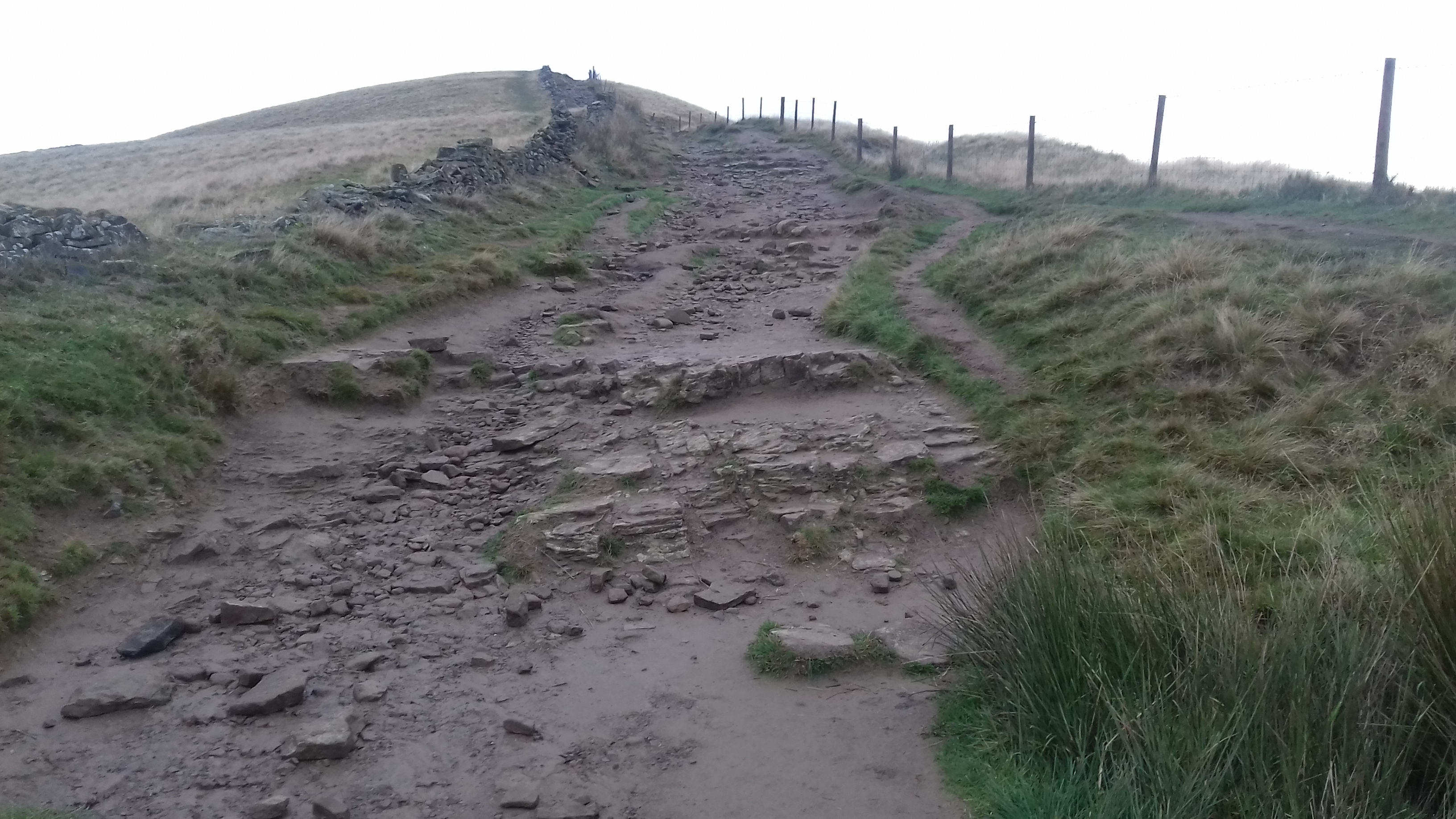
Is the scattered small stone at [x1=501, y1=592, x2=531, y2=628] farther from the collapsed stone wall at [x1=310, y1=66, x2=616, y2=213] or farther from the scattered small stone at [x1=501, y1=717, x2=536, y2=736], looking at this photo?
the collapsed stone wall at [x1=310, y1=66, x2=616, y2=213]

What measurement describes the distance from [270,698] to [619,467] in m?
3.21

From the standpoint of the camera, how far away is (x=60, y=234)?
956cm

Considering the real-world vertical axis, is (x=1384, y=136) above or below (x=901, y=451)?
above

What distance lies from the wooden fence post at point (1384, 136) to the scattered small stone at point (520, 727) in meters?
12.2

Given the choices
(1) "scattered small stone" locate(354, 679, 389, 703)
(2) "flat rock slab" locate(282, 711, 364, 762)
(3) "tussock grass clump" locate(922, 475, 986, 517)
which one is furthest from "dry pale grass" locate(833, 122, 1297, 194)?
(2) "flat rock slab" locate(282, 711, 364, 762)

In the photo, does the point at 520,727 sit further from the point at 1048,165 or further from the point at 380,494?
the point at 1048,165

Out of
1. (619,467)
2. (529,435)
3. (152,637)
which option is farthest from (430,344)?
(152,637)

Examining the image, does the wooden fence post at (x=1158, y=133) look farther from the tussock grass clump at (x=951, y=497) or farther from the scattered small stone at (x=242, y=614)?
the scattered small stone at (x=242, y=614)

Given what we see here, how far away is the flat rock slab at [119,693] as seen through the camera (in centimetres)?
461

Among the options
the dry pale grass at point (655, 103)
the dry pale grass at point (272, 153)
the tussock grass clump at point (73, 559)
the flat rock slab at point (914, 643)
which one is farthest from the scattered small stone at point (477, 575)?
the dry pale grass at point (655, 103)

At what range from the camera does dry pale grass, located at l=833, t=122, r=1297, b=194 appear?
664 inches

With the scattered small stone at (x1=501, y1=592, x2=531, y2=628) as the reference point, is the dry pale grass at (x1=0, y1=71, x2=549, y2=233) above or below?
above

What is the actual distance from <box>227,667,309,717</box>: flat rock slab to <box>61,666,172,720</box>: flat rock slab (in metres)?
0.43

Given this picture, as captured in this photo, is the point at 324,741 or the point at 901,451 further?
the point at 901,451
